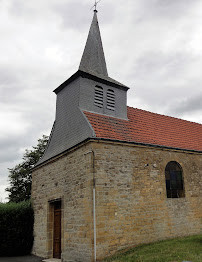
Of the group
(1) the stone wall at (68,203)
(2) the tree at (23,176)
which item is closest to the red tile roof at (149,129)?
(1) the stone wall at (68,203)

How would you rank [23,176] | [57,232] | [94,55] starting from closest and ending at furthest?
[57,232], [94,55], [23,176]

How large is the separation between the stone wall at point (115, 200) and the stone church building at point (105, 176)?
36 millimetres

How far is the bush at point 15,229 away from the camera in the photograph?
12.6 metres

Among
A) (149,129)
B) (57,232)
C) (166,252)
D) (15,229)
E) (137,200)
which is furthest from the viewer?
(149,129)

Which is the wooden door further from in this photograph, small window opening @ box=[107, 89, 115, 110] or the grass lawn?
small window opening @ box=[107, 89, 115, 110]

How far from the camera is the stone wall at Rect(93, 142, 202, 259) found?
9.38 meters

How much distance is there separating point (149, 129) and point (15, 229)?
8.97m

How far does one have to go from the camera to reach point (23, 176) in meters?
26.3

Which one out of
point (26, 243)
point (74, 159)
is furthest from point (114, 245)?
point (26, 243)

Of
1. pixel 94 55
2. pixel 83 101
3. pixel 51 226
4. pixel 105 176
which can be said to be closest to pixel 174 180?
pixel 105 176

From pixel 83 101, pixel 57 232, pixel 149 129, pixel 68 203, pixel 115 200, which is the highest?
pixel 83 101

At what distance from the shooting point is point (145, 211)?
1041 centimetres

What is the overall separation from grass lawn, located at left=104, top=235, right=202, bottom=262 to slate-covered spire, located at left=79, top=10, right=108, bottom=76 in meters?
8.83

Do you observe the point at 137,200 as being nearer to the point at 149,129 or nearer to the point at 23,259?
the point at 149,129
